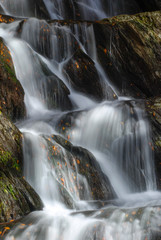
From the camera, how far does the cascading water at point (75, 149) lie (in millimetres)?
3648

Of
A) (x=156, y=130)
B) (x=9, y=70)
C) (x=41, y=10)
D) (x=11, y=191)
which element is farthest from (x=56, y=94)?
(x=41, y=10)

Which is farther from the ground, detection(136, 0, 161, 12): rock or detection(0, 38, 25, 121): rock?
detection(136, 0, 161, 12): rock

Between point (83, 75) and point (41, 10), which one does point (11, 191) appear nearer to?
point (83, 75)

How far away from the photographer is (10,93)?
24.4ft

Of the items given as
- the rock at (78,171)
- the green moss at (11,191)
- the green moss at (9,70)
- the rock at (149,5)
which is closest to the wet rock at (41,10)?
the rock at (149,5)

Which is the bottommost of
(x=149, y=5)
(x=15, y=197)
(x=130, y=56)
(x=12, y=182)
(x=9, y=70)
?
(x=15, y=197)

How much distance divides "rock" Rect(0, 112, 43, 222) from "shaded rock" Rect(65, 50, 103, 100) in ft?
16.3

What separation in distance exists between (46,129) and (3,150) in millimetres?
2378

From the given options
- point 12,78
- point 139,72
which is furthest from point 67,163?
point 139,72

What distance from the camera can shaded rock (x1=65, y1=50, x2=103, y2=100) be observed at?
9.89 meters

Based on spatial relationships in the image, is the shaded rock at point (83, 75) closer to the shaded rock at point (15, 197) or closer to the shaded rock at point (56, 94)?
the shaded rock at point (56, 94)

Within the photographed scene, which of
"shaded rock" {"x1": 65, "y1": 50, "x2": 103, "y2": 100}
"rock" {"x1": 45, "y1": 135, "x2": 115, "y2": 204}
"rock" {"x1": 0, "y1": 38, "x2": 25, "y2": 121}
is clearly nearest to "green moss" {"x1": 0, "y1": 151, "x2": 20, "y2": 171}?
"rock" {"x1": 45, "y1": 135, "x2": 115, "y2": 204}

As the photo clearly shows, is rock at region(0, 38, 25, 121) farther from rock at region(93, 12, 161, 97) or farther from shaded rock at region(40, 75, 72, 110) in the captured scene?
rock at region(93, 12, 161, 97)

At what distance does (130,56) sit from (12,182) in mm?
7472
